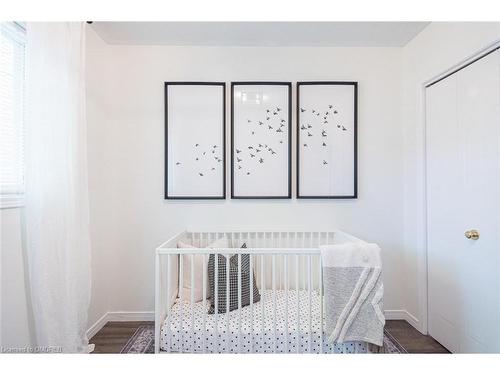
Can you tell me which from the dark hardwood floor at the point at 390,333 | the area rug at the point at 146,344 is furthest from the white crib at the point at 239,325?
the dark hardwood floor at the point at 390,333

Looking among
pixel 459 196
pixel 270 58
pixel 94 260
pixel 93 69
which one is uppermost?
pixel 270 58

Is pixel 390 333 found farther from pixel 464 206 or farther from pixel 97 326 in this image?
pixel 97 326

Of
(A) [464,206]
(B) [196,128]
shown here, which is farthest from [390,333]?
(B) [196,128]

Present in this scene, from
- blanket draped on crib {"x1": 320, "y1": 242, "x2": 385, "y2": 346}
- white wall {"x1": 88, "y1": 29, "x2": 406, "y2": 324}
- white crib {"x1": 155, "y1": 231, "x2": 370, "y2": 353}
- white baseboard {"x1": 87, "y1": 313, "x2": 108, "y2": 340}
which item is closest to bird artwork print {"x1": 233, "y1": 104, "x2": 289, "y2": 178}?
white wall {"x1": 88, "y1": 29, "x2": 406, "y2": 324}

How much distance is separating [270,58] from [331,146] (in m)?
0.93

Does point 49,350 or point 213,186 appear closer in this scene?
point 49,350

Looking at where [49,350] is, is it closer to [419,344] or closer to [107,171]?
[107,171]

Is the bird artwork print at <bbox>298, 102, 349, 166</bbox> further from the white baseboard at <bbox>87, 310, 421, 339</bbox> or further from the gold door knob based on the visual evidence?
the white baseboard at <bbox>87, 310, 421, 339</bbox>

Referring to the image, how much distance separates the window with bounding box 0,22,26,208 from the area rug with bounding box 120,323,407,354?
1.24m

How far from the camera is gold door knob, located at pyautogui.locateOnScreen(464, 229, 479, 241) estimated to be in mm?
1760

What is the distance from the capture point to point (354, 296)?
1580 mm

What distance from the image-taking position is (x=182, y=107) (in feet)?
7.98

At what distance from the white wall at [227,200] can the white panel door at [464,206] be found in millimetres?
334
